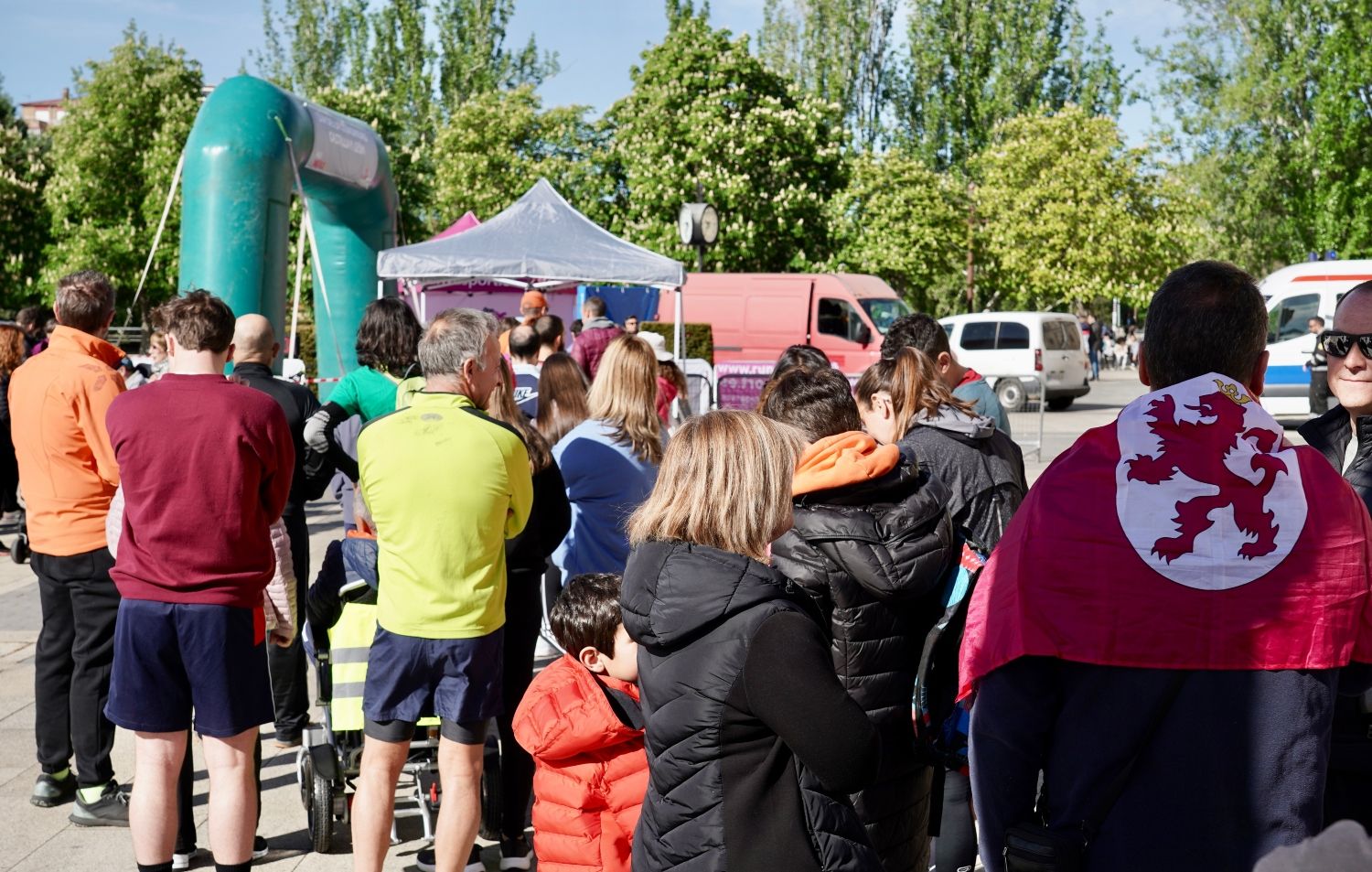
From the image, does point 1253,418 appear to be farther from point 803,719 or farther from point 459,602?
point 459,602

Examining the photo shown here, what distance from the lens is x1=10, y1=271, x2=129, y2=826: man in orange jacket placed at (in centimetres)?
455

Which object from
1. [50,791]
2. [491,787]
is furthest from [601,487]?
[50,791]

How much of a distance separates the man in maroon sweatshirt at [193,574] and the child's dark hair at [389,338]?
115cm

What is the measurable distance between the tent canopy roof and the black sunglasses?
9.22 m

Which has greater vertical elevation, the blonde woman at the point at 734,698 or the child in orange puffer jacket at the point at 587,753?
the blonde woman at the point at 734,698

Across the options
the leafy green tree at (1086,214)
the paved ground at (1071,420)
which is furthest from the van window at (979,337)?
the leafy green tree at (1086,214)

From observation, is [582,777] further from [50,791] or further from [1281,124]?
[1281,124]

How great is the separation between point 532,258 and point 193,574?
350 inches

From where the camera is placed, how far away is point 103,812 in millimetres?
4770

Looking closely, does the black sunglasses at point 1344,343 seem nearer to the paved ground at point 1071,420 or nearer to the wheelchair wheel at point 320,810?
the wheelchair wheel at point 320,810

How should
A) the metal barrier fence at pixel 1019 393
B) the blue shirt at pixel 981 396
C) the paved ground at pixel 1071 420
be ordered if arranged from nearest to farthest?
the blue shirt at pixel 981 396 < the paved ground at pixel 1071 420 < the metal barrier fence at pixel 1019 393

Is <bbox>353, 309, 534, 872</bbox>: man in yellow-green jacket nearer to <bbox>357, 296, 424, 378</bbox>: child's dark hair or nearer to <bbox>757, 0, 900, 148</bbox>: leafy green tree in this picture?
<bbox>357, 296, 424, 378</bbox>: child's dark hair

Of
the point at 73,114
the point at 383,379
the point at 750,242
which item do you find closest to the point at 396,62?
the point at 73,114

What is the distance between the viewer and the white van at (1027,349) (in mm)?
24797
